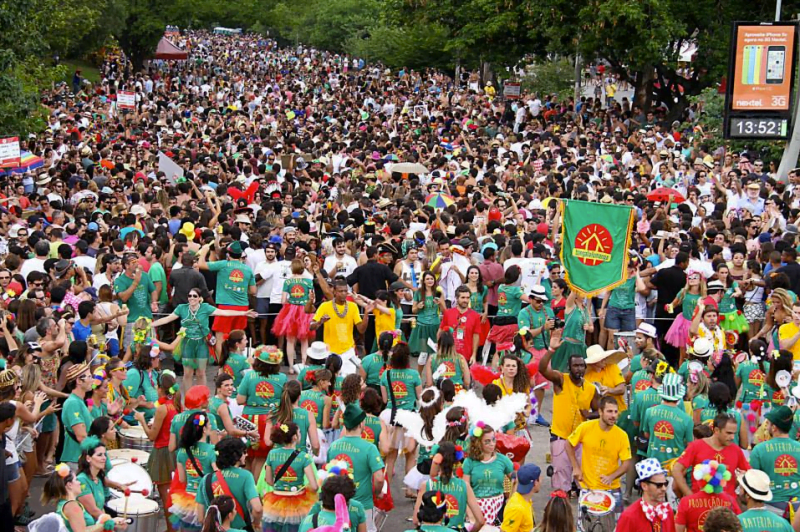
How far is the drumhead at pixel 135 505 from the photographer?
9.19 metres

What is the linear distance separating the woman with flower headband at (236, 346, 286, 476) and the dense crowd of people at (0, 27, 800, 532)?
0.08 feet

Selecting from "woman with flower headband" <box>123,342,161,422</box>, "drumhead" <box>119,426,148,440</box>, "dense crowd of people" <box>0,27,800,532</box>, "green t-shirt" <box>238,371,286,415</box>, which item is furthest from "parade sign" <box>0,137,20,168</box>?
"green t-shirt" <box>238,371,286,415</box>

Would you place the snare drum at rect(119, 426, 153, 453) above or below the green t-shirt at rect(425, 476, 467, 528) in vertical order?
below

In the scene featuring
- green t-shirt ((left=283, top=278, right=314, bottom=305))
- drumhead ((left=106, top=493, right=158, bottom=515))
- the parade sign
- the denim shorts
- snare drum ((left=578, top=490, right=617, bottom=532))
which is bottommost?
snare drum ((left=578, top=490, right=617, bottom=532))

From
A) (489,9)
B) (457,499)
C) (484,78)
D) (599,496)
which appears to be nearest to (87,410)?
(457,499)

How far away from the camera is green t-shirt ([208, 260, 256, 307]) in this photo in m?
14.2

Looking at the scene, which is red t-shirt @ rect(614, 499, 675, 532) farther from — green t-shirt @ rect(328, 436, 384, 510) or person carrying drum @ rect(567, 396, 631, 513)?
green t-shirt @ rect(328, 436, 384, 510)

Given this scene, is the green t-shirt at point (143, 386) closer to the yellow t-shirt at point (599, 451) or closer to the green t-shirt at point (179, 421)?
the green t-shirt at point (179, 421)

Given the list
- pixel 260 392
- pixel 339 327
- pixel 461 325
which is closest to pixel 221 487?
pixel 260 392

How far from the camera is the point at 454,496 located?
856 centimetres

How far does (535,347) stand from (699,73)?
2238 centimetres

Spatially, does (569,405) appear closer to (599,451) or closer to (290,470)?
(599,451)

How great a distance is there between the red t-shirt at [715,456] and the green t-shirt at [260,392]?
11.7 feet

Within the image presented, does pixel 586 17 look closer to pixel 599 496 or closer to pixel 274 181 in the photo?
pixel 274 181
